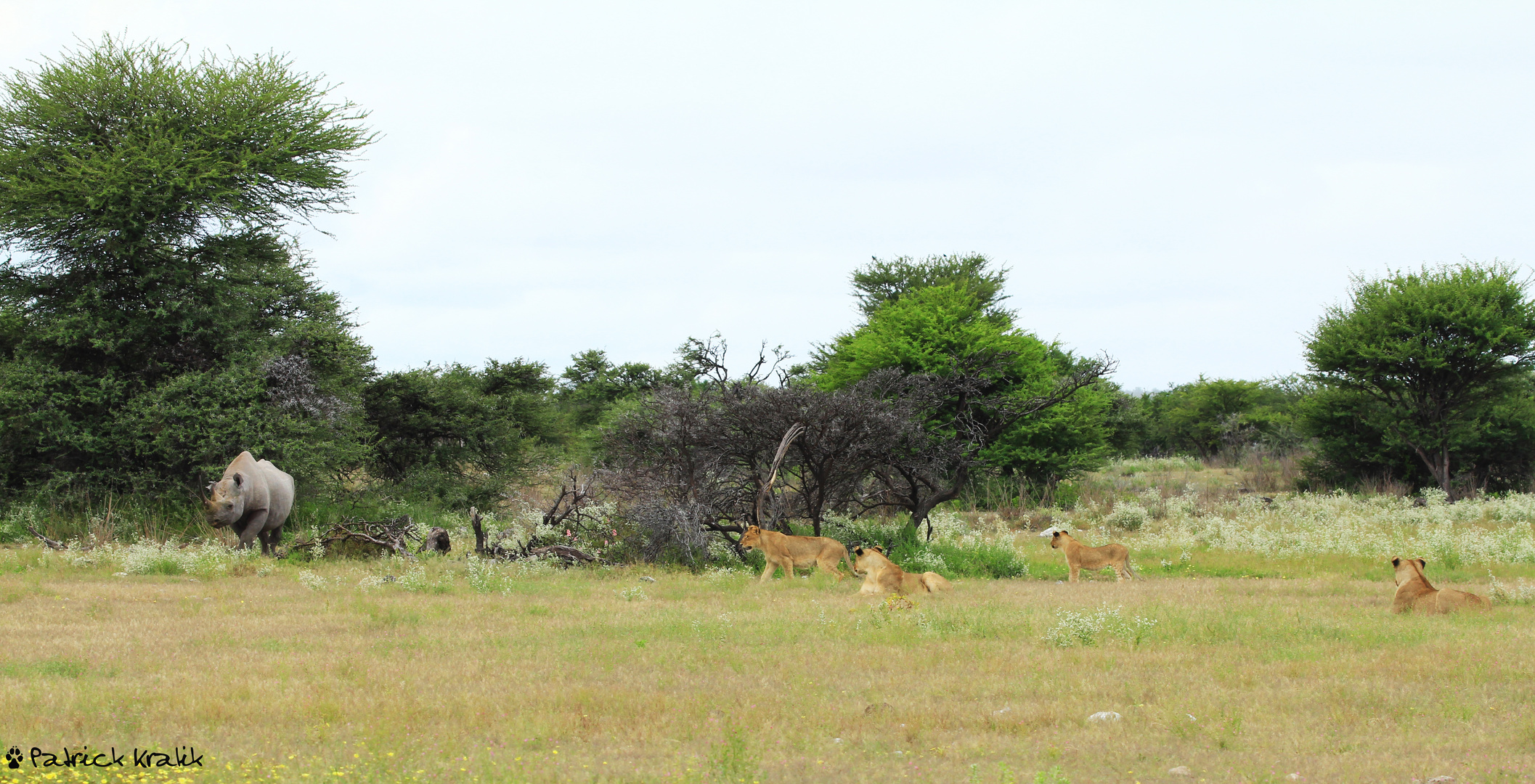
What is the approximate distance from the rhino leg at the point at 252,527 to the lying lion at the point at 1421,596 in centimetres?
1547

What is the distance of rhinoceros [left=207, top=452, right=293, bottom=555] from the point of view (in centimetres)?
1546

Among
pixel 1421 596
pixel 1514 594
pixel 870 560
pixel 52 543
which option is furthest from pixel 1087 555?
pixel 52 543

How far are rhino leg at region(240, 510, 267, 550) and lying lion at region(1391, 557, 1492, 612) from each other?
50.8ft

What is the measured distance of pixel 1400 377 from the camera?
31.2 m

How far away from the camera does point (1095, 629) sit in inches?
343

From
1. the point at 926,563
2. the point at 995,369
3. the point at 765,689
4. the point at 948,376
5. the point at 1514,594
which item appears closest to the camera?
the point at 765,689

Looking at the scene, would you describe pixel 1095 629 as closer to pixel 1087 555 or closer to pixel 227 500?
pixel 1087 555

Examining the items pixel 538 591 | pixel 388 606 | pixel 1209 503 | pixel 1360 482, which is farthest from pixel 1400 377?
pixel 388 606

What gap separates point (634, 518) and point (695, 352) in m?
2.72

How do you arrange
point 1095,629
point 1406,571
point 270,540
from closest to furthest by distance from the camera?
point 1095,629, point 1406,571, point 270,540

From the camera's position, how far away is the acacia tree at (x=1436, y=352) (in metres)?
29.5

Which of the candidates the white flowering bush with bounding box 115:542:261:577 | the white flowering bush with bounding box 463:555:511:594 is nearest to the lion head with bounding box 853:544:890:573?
the white flowering bush with bounding box 463:555:511:594

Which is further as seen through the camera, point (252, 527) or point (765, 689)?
point (252, 527)

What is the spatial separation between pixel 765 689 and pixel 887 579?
491 centimetres
